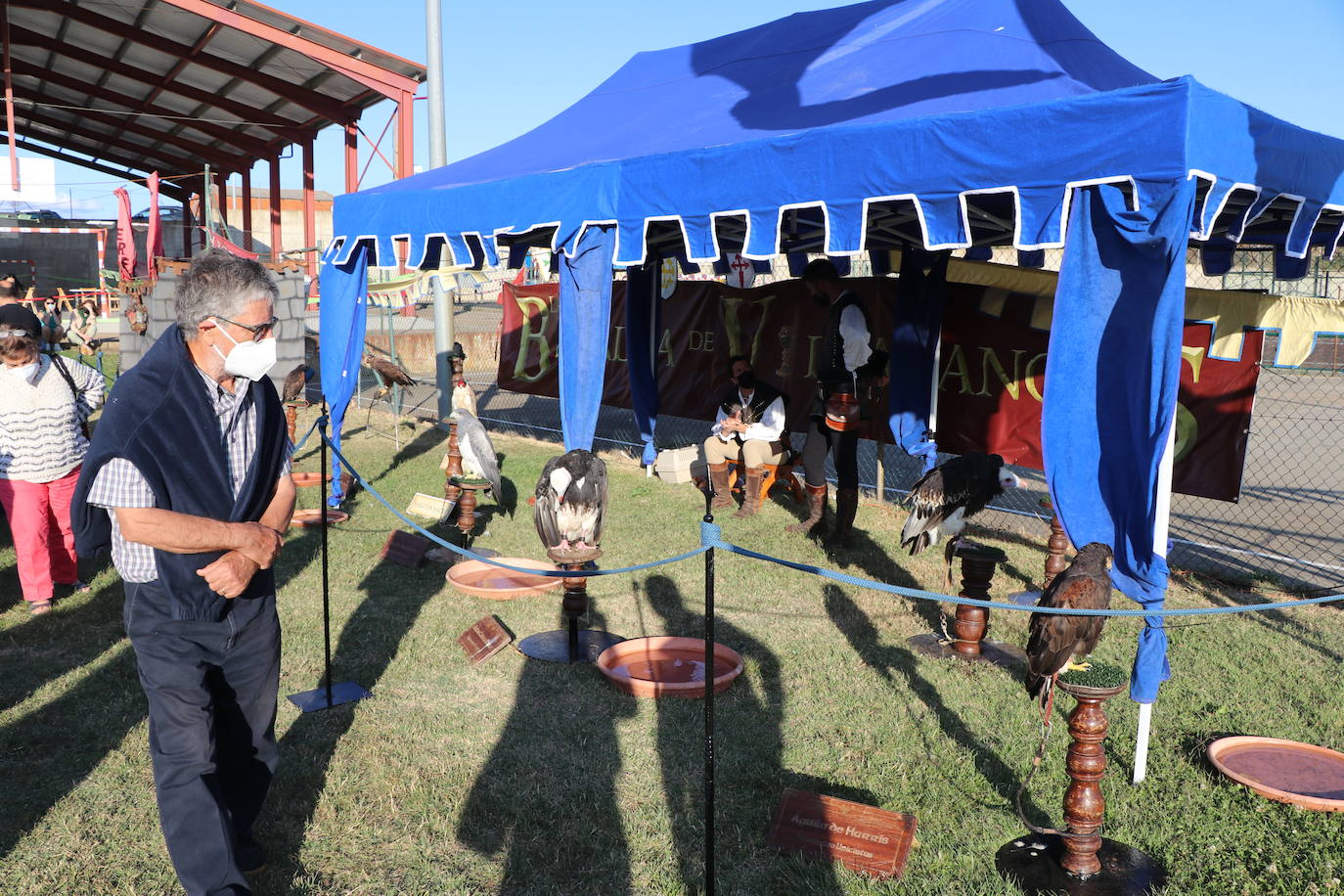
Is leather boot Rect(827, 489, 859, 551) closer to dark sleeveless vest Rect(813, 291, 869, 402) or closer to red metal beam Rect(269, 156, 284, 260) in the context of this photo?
dark sleeveless vest Rect(813, 291, 869, 402)

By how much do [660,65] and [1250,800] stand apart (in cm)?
778

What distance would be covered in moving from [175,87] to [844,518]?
21.0 metres

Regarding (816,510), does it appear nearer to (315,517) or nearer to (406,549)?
(406,549)

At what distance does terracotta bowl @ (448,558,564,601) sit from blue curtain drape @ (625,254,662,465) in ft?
13.2

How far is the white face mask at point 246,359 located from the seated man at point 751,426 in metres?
6.09

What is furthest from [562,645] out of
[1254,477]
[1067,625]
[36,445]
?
[1254,477]

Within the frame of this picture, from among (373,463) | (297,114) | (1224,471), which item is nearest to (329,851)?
(1224,471)

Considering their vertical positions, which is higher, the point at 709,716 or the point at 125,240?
the point at 125,240

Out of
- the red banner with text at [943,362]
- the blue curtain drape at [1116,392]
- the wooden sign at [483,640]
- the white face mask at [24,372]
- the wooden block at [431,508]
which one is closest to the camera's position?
the blue curtain drape at [1116,392]

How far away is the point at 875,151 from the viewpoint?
202 inches

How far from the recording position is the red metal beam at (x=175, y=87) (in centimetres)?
1952

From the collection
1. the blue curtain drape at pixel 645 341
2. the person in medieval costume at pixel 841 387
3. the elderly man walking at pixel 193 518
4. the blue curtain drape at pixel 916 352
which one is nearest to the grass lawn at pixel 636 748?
the elderly man walking at pixel 193 518

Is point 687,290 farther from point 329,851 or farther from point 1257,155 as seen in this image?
point 329,851

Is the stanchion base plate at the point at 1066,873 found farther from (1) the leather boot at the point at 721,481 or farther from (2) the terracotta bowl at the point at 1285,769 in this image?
(1) the leather boot at the point at 721,481
